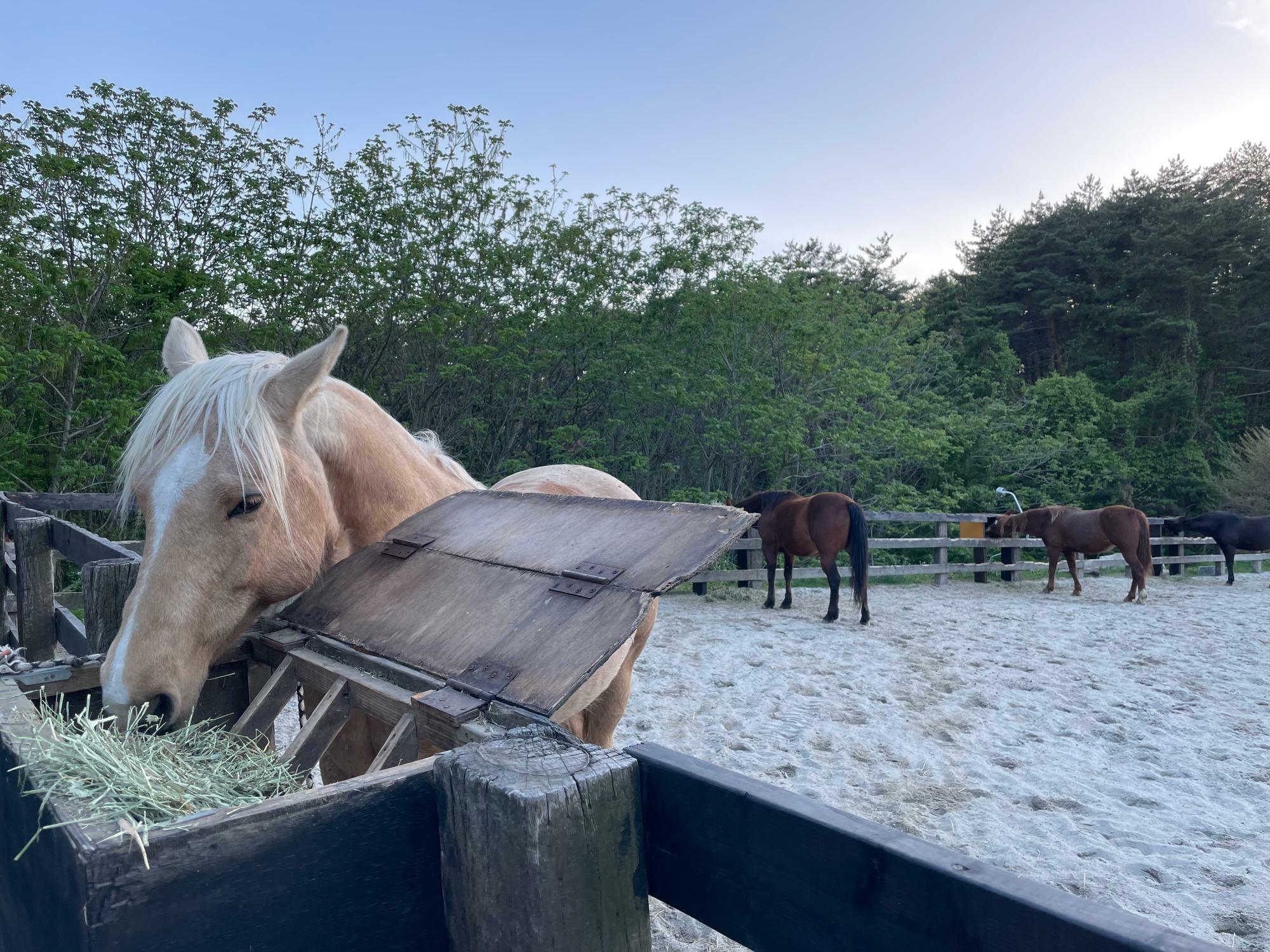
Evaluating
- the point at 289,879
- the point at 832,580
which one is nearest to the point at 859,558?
the point at 832,580

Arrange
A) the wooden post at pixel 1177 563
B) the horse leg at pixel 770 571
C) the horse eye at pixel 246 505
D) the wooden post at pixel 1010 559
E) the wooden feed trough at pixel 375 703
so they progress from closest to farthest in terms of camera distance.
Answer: the wooden feed trough at pixel 375 703 → the horse eye at pixel 246 505 → the horse leg at pixel 770 571 → the wooden post at pixel 1010 559 → the wooden post at pixel 1177 563

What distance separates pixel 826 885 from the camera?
708 millimetres

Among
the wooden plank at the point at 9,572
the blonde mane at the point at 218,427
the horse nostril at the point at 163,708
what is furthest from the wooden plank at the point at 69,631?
the horse nostril at the point at 163,708

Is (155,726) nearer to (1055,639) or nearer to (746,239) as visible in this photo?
(1055,639)

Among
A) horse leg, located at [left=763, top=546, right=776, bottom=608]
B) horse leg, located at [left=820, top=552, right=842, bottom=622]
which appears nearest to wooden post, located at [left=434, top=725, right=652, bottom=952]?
horse leg, located at [left=820, top=552, right=842, bottom=622]

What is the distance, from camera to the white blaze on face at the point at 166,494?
1.51m

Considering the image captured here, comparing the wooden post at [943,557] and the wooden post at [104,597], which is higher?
the wooden post at [104,597]

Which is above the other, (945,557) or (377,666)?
(377,666)

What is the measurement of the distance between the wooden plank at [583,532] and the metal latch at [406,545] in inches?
0.8

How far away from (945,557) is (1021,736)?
8.75 meters

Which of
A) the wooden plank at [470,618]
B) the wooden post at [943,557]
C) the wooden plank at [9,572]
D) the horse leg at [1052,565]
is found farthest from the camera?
the wooden post at [943,557]

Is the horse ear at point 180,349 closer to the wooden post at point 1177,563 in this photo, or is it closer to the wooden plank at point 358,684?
the wooden plank at point 358,684

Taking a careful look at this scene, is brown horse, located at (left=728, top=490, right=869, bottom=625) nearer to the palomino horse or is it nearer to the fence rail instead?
the fence rail

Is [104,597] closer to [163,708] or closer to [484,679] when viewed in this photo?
[163,708]
